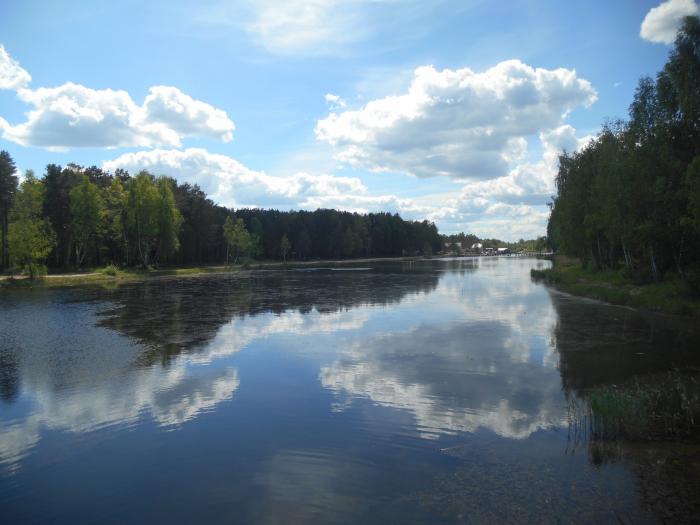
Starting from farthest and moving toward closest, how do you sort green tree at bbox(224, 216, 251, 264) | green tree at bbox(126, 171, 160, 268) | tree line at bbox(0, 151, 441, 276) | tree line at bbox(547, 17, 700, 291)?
green tree at bbox(224, 216, 251, 264)
green tree at bbox(126, 171, 160, 268)
tree line at bbox(0, 151, 441, 276)
tree line at bbox(547, 17, 700, 291)

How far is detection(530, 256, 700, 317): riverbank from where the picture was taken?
27.1 meters

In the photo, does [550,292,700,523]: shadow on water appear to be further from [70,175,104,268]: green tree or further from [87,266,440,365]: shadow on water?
[70,175,104,268]: green tree

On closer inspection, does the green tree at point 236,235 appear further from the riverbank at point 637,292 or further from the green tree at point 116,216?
the riverbank at point 637,292

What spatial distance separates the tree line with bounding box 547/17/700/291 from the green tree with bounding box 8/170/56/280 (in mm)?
58309

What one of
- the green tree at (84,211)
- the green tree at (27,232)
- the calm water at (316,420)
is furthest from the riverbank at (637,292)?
the green tree at (84,211)

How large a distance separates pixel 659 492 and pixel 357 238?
142 m

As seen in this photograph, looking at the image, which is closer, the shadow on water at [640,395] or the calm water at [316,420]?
the calm water at [316,420]

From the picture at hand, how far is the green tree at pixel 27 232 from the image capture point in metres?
54.1

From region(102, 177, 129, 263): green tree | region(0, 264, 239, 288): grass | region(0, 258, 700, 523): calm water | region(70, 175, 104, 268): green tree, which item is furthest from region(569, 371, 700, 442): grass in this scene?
region(102, 177, 129, 263): green tree

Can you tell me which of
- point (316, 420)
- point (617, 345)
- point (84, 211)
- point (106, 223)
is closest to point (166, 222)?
point (106, 223)

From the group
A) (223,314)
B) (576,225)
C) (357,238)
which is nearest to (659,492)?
(223,314)

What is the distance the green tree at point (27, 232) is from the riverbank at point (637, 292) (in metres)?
56.8

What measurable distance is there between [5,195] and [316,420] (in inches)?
2776

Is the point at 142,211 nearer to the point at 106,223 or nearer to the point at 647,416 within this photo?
the point at 106,223
